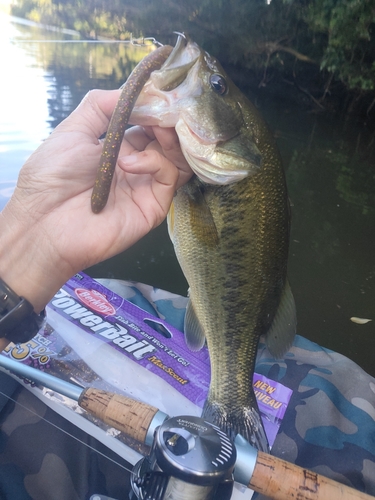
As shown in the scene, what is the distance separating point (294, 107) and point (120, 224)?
1550cm

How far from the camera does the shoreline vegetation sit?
1121cm

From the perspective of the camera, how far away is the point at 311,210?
5.50 metres

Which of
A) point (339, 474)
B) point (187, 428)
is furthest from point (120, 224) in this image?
point (339, 474)

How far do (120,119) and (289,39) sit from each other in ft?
56.1

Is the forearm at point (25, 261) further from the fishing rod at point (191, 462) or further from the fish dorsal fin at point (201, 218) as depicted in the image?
the fish dorsal fin at point (201, 218)

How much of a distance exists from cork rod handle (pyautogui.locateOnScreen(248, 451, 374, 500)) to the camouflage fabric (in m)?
0.37

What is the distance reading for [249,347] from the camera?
176cm

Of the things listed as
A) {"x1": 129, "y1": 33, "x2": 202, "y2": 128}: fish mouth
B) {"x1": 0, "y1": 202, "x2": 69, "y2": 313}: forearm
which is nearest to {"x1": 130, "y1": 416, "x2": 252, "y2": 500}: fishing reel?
{"x1": 0, "y1": 202, "x2": 69, "y2": 313}: forearm

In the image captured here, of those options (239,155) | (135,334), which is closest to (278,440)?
(135,334)

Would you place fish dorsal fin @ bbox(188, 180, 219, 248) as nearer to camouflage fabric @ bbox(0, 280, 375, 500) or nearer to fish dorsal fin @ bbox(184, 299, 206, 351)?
fish dorsal fin @ bbox(184, 299, 206, 351)

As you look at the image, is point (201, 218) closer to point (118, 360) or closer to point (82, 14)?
point (118, 360)

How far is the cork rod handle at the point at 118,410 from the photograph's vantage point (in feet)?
4.33

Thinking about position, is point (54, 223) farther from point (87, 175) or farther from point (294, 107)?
point (294, 107)

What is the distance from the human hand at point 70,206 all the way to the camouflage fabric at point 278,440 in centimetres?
55
